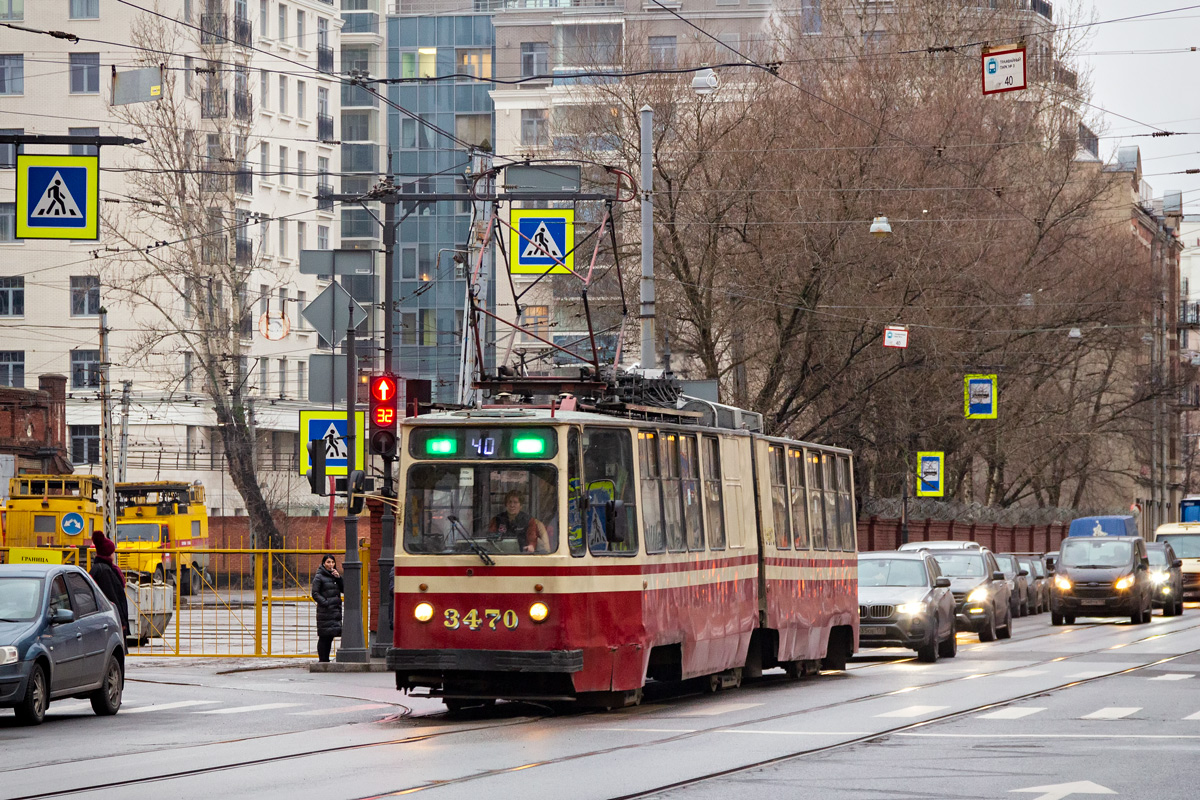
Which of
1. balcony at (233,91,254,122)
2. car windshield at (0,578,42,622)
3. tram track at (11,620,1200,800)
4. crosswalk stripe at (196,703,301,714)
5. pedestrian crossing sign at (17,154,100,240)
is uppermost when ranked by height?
balcony at (233,91,254,122)

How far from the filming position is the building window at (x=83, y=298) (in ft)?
250

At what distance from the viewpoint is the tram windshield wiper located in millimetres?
16938

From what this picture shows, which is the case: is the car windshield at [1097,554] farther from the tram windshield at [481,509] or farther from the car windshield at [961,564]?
the tram windshield at [481,509]

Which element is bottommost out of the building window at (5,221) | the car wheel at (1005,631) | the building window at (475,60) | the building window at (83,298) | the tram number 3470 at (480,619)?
the car wheel at (1005,631)

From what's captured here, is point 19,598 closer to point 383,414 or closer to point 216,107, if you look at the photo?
point 383,414

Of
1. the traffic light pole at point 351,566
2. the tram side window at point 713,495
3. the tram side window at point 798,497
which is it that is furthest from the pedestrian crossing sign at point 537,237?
the tram side window at point 713,495

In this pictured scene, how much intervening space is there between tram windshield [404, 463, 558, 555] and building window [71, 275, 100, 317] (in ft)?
200

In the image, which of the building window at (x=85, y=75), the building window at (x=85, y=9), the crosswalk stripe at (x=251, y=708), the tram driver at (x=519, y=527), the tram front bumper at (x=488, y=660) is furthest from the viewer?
the building window at (x=85, y=9)

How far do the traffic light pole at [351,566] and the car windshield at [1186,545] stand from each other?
35049 millimetres

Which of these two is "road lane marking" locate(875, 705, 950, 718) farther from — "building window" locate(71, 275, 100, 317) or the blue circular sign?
"building window" locate(71, 275, 100, 317)

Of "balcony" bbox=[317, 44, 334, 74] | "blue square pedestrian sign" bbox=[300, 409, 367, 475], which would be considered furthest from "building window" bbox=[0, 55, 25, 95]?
"blue square pedestrian sign" bbox=[300, 409, 367, 475]

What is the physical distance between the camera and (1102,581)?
1596 inches

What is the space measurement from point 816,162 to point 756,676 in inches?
914

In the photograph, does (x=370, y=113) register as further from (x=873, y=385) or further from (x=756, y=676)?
(x=756, y=676)
